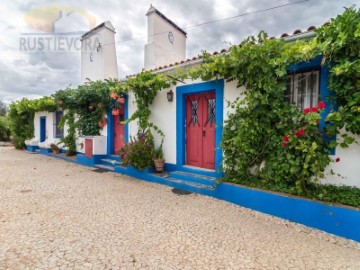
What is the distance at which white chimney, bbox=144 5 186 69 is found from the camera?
384 inches

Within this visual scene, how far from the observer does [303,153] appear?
11.7 feet

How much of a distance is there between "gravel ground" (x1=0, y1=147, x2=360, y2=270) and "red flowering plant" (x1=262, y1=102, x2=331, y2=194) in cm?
81

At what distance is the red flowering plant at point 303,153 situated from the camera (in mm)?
3410

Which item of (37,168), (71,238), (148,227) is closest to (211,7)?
(148,227)

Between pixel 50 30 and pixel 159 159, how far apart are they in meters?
8.42

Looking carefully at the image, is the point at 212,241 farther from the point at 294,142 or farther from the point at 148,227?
the point at 294,142

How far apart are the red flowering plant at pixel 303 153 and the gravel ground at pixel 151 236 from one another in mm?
814

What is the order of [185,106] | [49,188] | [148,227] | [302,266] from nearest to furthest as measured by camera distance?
[302,266]
[148,227]
[49,188]
[185,106]

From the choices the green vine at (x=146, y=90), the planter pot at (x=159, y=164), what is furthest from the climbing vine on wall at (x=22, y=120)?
the planter pot at (x=159, y=164)

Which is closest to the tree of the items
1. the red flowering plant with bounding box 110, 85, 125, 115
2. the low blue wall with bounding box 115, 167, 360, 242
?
the red flowering plant with bounding box 110, 85, 125, 115

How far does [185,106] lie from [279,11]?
401cm

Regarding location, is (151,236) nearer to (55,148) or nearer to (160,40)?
(160,40)

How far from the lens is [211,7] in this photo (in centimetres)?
763

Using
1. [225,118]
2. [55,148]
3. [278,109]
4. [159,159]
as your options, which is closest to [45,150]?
[55,148]
